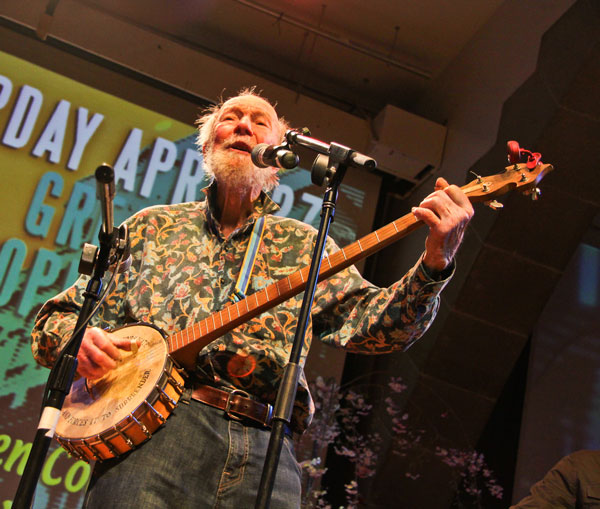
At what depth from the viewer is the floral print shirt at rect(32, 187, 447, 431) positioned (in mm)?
1768

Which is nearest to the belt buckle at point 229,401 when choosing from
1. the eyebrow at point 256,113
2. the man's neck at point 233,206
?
the man's neck at point 233,206

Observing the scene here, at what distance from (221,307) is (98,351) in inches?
14.2

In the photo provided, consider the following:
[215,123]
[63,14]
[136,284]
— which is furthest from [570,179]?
[63,14]

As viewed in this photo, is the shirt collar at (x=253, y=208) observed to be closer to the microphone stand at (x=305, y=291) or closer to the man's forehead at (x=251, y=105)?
the man's forehead at (x=251, y=105)

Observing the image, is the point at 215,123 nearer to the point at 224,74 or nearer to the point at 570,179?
Answer: the point at 570,179

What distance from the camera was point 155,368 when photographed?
1695 millimetres

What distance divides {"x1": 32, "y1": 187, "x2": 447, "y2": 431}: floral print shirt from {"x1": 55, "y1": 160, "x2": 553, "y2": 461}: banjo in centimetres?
8

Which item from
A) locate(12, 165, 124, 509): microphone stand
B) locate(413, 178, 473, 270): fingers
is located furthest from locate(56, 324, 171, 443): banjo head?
locate(413, 178, 473, 270): fingers

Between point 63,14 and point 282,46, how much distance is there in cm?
182

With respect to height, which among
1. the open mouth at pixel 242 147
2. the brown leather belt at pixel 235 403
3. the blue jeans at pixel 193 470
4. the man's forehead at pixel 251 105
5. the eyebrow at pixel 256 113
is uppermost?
the man's forehead at pixel 251 105

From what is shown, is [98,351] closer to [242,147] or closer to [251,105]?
[242,147]

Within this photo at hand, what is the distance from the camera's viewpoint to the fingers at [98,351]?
5.74ft

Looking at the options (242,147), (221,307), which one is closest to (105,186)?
(221,307)

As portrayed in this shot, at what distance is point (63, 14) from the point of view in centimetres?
544
